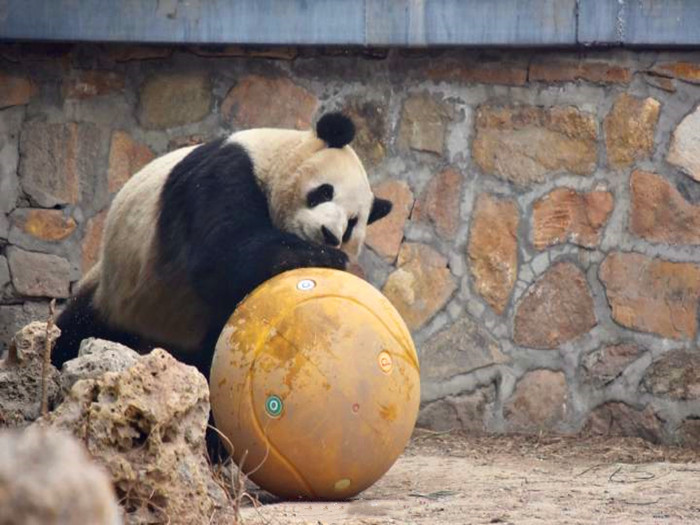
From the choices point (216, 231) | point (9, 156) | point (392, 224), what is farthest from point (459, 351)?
point (9, 156)

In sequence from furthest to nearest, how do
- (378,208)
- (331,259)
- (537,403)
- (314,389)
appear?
(537,403), (378,208), (331,259), (314,389)

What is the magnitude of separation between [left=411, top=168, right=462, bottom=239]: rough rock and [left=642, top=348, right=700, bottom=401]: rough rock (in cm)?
127

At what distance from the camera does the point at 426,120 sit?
6973 millimetres

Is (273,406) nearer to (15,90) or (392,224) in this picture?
(392,224)

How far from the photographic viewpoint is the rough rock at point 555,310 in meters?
6.82

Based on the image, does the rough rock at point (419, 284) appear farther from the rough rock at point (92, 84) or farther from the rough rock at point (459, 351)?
the rough rock at point (92, 84)

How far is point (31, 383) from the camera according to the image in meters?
4.29

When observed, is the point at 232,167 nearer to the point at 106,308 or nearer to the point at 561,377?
the point at 106,308

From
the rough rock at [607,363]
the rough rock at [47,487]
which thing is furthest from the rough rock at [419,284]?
the rough rock at [47,487]

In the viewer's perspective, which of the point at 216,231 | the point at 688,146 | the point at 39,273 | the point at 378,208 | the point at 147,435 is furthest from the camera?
the point at 39,273

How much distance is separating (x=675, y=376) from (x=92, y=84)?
11.4 ft

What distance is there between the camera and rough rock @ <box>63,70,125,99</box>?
7059 millimetres

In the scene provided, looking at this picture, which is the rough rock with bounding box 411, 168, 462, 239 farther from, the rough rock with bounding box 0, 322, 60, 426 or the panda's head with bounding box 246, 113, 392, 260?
the rough rock with bounding box 0, 322, 60, 426

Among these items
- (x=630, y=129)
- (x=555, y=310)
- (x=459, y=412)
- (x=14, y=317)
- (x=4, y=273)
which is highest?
(x=630, y=129)
